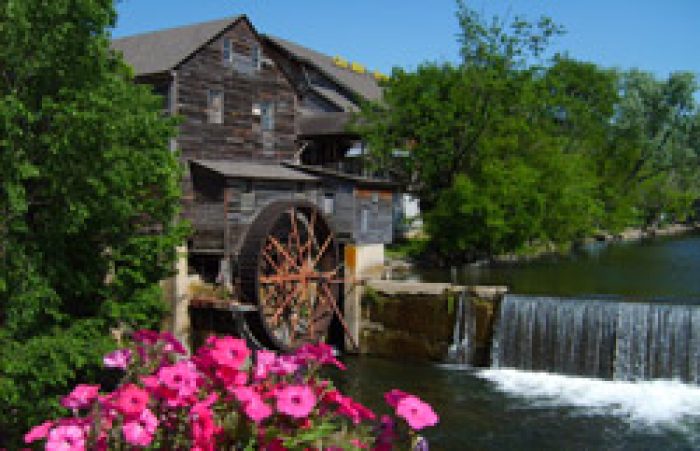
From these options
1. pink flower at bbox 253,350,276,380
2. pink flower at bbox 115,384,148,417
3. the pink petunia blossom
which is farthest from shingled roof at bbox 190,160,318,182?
pink flower at bbox 115,384,148,417

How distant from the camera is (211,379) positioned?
8.98 ft

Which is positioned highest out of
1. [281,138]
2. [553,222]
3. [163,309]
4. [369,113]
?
[369,113]

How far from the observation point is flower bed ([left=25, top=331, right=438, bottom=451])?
7.80 feet

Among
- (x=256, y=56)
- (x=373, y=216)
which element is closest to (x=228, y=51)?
(x=256, y=56)

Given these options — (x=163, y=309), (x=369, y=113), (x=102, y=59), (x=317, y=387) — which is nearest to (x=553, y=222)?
(x=369, y=113)

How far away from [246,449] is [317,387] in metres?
0.44

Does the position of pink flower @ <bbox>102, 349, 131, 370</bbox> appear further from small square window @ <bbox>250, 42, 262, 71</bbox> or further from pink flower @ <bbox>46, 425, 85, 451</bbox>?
small square window @ <bbox>250, 42, 262, 71</bbox>

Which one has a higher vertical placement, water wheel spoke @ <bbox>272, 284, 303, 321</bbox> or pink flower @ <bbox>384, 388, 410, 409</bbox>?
pink flower @ <bbox>384, 388, 410, 409</bbox>

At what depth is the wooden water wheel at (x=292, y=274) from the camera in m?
17.6

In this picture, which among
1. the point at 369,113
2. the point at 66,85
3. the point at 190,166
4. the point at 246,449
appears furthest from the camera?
the point at 369,113

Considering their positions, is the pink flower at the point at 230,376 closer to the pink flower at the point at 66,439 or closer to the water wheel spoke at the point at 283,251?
the pink flower at the point at 66,439

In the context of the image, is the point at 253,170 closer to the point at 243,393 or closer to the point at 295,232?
the point at 295,232

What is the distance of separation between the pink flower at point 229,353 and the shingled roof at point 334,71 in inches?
1357

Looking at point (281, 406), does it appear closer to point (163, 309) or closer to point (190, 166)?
point (163, 309)
